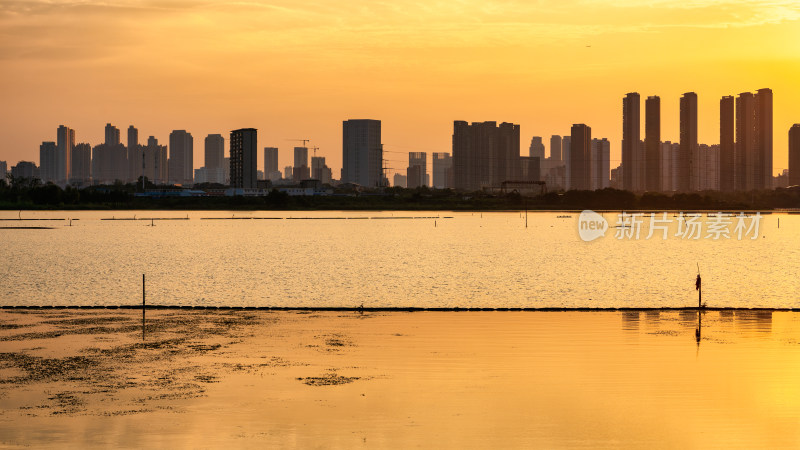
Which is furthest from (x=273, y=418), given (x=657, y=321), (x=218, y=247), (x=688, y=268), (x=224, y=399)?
(x=218, y=247)

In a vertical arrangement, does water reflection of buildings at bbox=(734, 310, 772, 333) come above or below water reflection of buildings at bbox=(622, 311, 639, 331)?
above

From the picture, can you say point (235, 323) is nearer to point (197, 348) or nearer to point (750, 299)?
point (197, 348)

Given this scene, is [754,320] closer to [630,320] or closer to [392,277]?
[630,320]

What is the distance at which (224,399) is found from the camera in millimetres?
25922

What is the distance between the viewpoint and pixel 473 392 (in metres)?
27.2

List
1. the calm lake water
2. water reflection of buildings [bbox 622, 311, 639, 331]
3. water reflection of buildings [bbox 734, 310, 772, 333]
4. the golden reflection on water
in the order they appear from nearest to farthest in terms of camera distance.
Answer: the golden reflection on water → water reflection of buildings [bbox 734, 310, 772, 333] → water reflection of buildings [bbox 622, 311, 639, 331] → the calm lake water

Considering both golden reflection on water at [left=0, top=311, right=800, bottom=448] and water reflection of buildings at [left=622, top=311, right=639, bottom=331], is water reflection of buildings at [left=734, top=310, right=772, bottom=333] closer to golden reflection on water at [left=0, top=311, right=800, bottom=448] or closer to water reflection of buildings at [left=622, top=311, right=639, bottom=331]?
golden reflection on water at [left=0, top=311, right=800, bottom=448]

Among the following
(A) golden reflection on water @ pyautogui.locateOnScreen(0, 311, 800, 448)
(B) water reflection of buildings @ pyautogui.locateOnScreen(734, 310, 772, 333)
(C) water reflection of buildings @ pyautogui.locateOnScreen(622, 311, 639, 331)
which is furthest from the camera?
(C) water reflection of buildings @ pyautogui.locateOnScreen(622, 311, 639, 331)

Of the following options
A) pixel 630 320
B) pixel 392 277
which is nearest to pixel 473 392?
pixel 630 320

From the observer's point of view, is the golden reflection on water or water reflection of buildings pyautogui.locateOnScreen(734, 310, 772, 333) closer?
the golden reflection on water

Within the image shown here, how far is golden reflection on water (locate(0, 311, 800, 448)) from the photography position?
22391 mm

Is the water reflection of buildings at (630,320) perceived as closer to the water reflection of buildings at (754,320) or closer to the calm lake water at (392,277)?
the water reflection of buildings at (754,320)

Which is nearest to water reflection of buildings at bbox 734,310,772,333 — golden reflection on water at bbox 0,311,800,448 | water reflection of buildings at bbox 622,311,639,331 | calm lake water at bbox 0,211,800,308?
golden reflection on water at bbox 0,311,800,448

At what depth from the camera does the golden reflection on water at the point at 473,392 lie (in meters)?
22.4
